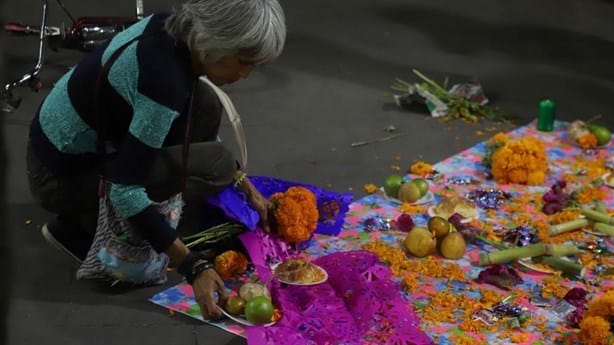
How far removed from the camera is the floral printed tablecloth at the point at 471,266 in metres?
2.91

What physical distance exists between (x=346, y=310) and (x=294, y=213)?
47cm

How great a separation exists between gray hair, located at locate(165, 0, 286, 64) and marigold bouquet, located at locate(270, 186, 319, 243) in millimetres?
862

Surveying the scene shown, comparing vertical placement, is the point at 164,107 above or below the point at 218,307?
above

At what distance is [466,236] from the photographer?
3504 mm

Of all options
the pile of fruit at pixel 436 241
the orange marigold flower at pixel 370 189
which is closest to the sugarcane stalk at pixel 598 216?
the pile of fruit at pixel 436 241

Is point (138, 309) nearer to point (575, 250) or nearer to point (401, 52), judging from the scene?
point (575, 250)

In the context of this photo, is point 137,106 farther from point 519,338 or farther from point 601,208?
point 601,208

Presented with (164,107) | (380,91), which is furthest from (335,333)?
(380,91)

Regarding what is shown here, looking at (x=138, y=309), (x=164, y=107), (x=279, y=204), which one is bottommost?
(x=138, y=309)

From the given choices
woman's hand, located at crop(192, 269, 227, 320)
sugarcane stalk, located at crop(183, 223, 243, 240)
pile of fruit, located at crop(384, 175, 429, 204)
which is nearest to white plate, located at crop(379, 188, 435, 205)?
pile of fruit, located at crop(384, 175, 429, 204)

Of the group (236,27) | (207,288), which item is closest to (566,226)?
(207,288)

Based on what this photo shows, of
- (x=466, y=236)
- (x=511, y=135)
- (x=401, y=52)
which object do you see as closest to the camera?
(x=466, y=236)

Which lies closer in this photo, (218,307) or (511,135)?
(218,307)

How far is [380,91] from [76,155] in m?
2.88
